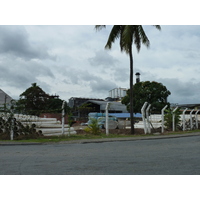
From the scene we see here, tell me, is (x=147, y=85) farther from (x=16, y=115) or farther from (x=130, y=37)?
(x=16, y=115)

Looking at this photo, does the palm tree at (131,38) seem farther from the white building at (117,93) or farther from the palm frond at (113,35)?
the white building at (117,93)

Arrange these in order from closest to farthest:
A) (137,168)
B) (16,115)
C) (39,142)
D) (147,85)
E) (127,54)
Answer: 1. (137,168)
2. (39,142)
3. (16,115)
4. (127,54)
5. (147,85)

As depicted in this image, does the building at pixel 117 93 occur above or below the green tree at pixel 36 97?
above

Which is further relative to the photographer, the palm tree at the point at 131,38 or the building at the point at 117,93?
the building at the point at 117,93

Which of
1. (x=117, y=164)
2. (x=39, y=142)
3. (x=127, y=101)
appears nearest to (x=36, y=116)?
(x=39, y=142)

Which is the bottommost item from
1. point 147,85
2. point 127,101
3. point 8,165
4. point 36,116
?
point 8,165

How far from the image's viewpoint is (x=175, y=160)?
6531 mm

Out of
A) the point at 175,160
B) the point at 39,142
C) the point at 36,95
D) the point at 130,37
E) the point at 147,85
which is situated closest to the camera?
the point at 175,160

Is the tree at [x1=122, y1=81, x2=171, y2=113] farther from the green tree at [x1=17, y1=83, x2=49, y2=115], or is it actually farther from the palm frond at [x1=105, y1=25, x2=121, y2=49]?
the palm frond at [x1=105, y1=25, x2=121, y2=49]

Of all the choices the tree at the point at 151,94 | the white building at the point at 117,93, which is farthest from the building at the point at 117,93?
the tree at the point at 151,94

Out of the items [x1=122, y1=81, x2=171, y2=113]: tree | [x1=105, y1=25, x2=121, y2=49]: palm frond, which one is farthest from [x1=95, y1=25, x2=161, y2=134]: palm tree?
[x1=122, y1=81, x2=171, y2=113]: tree

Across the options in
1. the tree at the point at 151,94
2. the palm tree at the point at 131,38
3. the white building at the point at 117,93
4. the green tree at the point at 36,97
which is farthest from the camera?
the white building at the point at 117,93

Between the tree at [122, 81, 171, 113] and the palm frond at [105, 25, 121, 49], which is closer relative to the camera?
Answer: the palm frond at [105, 25, 121, 49]

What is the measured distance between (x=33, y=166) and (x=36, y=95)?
40661 mm
